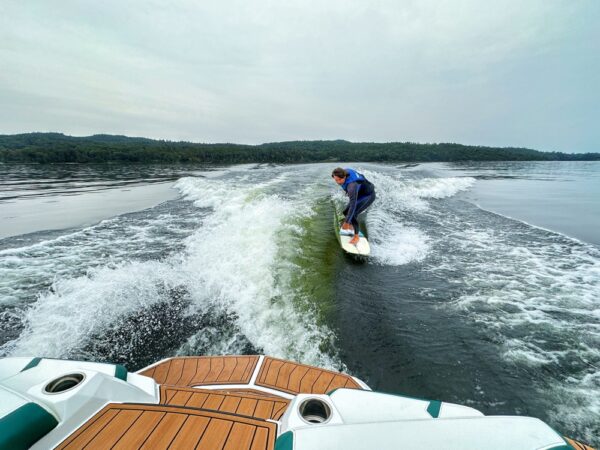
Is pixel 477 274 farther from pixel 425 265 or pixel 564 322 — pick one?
pixel 564 322

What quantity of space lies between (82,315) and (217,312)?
2.14 metres

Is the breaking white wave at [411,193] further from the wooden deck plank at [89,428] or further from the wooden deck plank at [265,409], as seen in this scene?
the wooden deck plank at [89,428]

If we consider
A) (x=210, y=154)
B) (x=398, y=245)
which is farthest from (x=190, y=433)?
(x=210, y=154)

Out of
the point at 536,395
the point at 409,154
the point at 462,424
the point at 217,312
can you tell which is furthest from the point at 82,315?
the point at 409,154

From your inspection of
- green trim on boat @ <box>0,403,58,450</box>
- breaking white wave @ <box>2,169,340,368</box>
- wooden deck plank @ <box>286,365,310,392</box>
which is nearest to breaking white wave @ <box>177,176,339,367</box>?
breaking white wave @ <box>2,169,340,368</box>

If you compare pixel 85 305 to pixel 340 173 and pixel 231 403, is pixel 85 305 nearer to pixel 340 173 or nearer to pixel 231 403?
pixel 231 403

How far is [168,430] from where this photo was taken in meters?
2.03

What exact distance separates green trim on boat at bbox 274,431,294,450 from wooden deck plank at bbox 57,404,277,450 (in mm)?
628

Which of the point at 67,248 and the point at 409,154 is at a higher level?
the point at 409,154

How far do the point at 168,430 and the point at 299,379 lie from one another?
1.62m

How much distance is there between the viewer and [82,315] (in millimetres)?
4699

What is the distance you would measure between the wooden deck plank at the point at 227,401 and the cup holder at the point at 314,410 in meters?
0.72

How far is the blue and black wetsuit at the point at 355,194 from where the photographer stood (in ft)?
27.3

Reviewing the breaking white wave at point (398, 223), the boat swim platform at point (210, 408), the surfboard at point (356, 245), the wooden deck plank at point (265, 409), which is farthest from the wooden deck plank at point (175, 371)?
A: the breaking white wave at point (398, 223)
